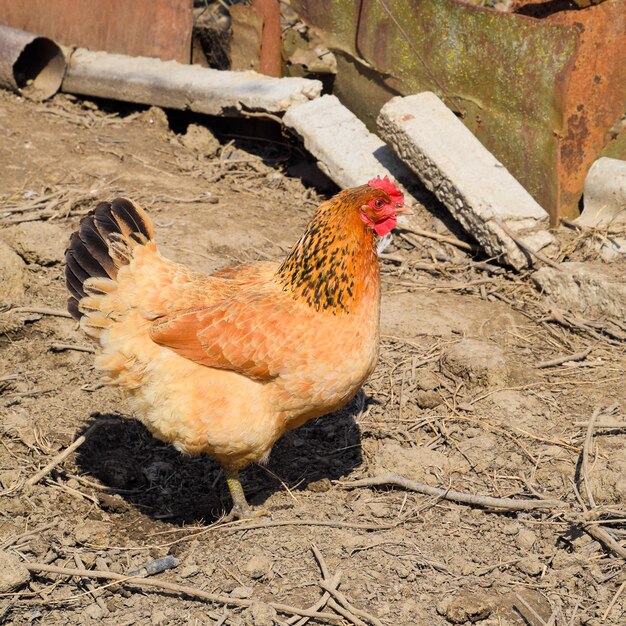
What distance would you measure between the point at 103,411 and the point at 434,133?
3.28 meters

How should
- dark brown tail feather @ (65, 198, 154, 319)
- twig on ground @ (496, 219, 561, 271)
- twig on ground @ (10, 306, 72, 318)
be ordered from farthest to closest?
twig on ground @ (496, 219, 561, 271), twig on ground @ (10, 306, 72, 318), dark brown tail feather @ (65, 198, 154, 319)

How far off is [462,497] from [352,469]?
660 mm

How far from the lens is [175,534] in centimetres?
417

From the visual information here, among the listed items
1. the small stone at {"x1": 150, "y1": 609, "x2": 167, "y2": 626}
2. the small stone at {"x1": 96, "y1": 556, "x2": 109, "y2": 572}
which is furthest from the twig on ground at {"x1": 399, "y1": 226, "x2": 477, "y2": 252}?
the small stone at {"x1": 150, "y1": 609, "x2": 167, "y2": 626}

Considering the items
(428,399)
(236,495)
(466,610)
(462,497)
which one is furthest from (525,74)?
(466,610)

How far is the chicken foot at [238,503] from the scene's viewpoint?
13.9 feet

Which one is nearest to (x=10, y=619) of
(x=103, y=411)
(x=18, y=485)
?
(x=18, y=485)

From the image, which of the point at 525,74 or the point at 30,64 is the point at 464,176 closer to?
the point at 525,74

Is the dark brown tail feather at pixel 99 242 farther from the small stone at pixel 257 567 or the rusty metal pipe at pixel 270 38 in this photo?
the rusty metal pipe at pixel 270 38

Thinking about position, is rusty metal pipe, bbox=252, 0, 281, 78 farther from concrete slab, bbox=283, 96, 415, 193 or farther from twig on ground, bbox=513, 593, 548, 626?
twig on ground, bbox=513, 593, 548, 626

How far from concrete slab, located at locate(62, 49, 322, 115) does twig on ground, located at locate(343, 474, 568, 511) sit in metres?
3.97

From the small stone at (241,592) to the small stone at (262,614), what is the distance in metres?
0.08

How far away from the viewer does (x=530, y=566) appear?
3.76 meters

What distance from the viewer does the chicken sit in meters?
3.88
